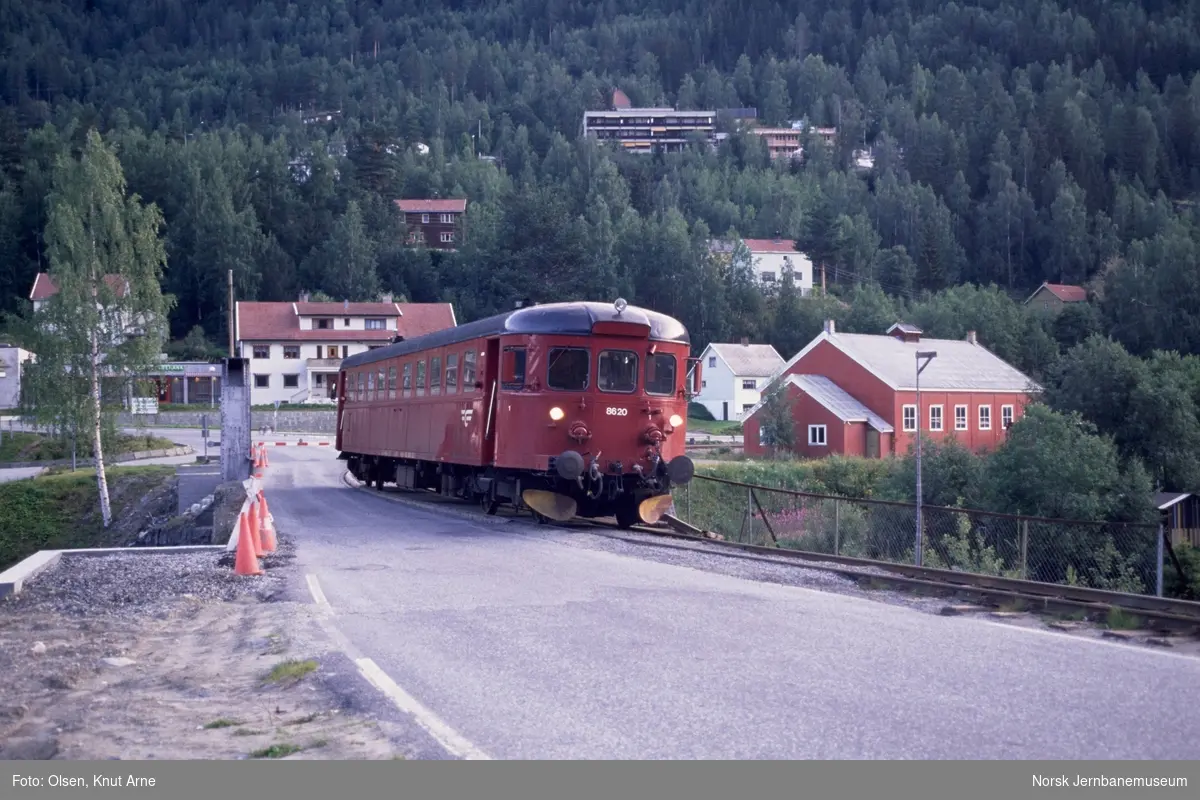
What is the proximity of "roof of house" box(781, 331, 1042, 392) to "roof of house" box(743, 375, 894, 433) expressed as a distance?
60.6 inches

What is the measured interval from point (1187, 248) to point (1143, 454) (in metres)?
32.4

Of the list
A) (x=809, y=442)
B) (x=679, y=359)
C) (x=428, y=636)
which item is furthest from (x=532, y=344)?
(x=809, y=442)

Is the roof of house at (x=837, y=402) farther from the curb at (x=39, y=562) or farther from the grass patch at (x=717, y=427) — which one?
the curb at (x=39, y=562)

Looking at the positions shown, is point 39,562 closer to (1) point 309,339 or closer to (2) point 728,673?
(2) point 728,673

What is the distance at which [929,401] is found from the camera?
175 ft

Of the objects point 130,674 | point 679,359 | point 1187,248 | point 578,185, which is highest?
point 578,185

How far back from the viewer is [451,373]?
2156 centimetres

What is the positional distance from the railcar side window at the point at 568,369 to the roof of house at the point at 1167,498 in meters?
23.7

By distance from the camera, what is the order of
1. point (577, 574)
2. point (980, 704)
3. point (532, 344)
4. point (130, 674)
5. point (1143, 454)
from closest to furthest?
point (980, 704), point (130, 674), point (577, 574), point (532, 344), point (1143, 454)

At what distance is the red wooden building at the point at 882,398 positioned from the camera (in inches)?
2055

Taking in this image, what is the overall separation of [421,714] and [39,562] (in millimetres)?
9111

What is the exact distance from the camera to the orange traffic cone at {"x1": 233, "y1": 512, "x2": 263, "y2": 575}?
1350 centimetres

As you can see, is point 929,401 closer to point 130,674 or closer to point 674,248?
point 674,248

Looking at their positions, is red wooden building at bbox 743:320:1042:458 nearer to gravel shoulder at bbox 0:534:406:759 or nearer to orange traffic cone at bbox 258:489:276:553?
orange traffic cone at bbox 258:489:276:553
